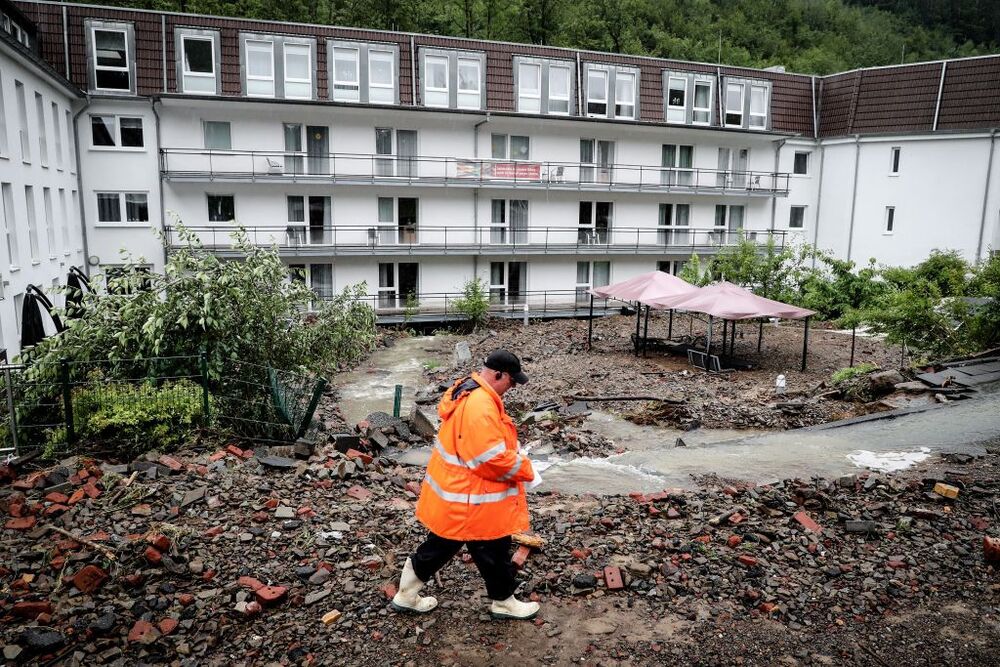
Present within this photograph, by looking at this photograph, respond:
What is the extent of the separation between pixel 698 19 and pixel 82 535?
5358 cm

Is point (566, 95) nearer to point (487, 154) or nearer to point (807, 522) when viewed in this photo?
point (487, 154)

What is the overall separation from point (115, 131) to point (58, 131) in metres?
2.65

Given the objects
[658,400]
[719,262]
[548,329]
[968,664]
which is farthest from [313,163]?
[968,664]

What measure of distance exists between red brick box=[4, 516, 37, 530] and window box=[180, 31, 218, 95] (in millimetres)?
21257

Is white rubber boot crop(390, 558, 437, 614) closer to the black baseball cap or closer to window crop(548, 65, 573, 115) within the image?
the black baseball cap

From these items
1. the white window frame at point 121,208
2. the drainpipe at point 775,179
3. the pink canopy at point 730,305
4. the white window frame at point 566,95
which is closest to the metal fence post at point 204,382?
the pink canopy at point 730,305

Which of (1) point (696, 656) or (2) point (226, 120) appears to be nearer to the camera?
(1) point (696, 656)

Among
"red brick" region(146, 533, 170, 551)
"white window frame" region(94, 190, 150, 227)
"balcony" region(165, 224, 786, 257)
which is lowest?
"red brick" region(146, 533, 170, 551)

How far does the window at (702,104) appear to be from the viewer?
99.6 ft

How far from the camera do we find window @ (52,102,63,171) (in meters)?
20.9

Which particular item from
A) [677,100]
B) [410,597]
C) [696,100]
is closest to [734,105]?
[696,100]

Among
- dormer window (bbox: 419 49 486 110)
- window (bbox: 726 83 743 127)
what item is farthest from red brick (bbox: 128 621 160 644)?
window (bbox: 726 83 743 127)

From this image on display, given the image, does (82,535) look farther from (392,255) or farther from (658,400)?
(392,255)

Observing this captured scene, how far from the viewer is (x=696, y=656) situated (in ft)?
14.9
